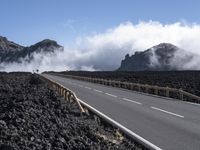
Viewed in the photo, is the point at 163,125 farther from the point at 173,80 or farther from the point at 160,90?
the point at 173,80

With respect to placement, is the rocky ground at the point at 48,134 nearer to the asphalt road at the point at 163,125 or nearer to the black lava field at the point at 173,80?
the asphalt road at the point at 163,125

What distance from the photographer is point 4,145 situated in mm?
8508

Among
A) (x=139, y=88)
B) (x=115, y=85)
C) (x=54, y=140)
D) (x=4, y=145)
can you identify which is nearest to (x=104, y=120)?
(x=54, y=140)

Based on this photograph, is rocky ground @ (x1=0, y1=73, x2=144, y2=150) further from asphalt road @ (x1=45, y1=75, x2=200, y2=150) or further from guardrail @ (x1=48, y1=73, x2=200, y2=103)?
guardrail @ (x1=48, y1=73, x2=200, y2=103)

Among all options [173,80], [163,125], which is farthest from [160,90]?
[163,125]

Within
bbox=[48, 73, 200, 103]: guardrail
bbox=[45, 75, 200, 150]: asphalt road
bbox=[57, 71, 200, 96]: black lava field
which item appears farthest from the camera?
bbox=[57, 71, 200, 96]: black lava field

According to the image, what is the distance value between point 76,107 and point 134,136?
7.43 m

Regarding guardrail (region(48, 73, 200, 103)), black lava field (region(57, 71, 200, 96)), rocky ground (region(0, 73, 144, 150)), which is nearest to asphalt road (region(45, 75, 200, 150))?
rocky ground (region(0, 73, 144, 150))

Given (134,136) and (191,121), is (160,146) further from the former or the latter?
(191,121)

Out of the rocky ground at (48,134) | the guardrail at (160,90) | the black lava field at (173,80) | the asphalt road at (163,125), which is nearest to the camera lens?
the rocky ground at (48,134)

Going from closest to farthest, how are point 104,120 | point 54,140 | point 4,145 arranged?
point 4,145, point 54,140, point 104,120

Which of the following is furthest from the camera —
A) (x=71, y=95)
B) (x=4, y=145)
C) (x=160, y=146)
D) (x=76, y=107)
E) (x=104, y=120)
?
(x=71, y=95)

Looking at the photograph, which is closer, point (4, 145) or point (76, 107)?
point (4, 145)

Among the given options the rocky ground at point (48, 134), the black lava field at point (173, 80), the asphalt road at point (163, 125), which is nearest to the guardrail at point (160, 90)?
the black lava field at point (173, 80)
